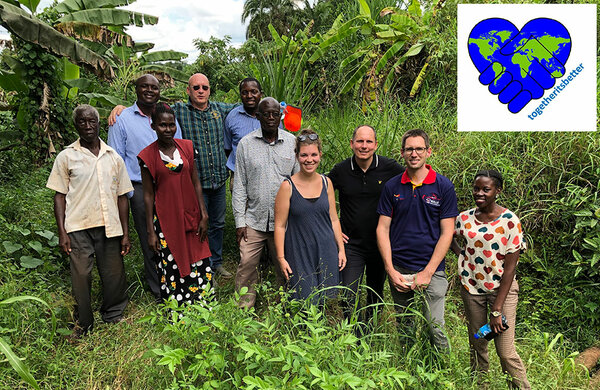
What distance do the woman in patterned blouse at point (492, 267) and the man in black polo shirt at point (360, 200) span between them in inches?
21.9

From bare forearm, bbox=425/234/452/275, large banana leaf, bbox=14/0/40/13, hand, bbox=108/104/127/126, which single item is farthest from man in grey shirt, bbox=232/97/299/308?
large banana leaf, bbox=14/0/40/13

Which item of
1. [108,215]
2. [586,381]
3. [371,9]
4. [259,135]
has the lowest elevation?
[586,381]

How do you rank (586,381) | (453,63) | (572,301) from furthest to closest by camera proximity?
(453,63) → (572,301) → (586,381)

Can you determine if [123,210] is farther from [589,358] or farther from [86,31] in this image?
[86,31]

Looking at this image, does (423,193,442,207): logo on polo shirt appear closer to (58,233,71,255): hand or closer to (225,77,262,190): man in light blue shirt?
(225,77,262,190): man in light blue shirt

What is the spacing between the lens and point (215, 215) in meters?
4.05

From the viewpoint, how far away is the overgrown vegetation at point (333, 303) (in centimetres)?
221

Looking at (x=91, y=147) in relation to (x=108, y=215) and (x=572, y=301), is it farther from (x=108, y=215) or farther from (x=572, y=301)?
(x=572, y=301)

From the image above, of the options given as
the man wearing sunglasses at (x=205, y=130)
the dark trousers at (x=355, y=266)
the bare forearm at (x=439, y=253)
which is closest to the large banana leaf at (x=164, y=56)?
the man wearing sunglasses at (x=205, y=130)

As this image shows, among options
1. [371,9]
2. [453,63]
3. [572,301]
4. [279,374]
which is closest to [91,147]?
[279,374]

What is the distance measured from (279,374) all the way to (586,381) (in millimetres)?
2281

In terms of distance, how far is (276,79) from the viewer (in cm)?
517

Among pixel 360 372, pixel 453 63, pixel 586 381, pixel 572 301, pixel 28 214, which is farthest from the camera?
pixel 453 63

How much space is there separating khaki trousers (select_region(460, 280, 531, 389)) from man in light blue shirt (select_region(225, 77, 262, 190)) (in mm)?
2084
